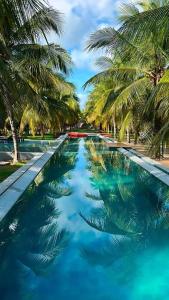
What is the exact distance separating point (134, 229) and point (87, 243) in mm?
1135

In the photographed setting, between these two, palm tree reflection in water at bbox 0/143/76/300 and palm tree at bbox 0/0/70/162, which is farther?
palm tree at bbox 0/0/70/162

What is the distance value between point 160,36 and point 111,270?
4.23 m

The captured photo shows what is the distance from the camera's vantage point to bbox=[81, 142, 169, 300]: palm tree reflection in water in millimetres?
4832

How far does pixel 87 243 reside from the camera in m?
6.05

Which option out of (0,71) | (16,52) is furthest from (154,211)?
(16,52)

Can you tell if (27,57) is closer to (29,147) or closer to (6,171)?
(6,171)

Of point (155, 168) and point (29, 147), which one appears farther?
point (29, 147)

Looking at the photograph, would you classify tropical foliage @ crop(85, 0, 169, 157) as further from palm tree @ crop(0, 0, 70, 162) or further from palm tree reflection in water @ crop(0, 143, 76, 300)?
palm tree reflection in water @ crop(0, 143, 76, 300)

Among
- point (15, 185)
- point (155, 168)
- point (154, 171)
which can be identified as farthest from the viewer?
point (155, 168)

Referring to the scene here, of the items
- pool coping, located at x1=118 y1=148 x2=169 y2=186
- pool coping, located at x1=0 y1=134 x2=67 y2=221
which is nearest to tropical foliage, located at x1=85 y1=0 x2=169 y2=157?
pool coping, located at x1=118 y1=148 x2=169 y2=186

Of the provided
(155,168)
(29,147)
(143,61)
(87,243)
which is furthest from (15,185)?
(29,147)

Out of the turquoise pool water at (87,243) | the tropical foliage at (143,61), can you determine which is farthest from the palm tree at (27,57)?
the turquoise pool water at (87,243)

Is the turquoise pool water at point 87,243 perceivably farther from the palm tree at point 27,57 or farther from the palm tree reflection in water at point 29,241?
the palm tree at point 27,57

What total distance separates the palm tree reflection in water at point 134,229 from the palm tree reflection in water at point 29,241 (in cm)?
57
